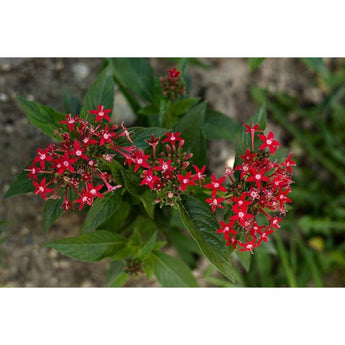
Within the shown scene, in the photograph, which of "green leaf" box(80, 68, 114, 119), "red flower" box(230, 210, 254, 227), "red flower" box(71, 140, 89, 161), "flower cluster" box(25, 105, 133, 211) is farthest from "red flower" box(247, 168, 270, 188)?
"green leaf" box(80, 68, 114, 119)

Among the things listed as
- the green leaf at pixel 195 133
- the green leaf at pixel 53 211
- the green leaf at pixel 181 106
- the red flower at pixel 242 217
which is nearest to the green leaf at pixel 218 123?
the green leaf at pixel 181 106

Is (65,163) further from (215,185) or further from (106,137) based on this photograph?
(215,185)

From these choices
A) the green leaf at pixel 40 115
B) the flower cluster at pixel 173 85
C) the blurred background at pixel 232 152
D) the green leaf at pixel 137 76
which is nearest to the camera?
the green leaf at pixel 40 115

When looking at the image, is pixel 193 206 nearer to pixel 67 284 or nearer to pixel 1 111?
pixel 67 284

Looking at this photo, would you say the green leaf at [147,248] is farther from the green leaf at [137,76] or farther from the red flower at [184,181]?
the green leaf at [137,76]

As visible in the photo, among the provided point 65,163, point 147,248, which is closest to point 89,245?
point 147,248
